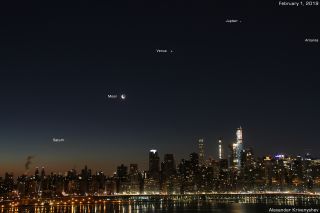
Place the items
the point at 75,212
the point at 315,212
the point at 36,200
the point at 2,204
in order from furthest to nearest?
the point at 36,200
the point at 2,204
the point at 75,212
the point at 315,212

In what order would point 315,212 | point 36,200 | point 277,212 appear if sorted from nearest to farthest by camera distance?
point 315,212 → point 277,212 → point 36,200

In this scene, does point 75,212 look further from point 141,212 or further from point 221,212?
point 221,212

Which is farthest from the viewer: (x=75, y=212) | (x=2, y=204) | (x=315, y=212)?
(x=2, y=204)

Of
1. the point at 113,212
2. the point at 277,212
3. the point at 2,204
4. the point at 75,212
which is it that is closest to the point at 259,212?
the point at 277,212

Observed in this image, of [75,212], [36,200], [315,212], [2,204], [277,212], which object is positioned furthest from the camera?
[36,200]

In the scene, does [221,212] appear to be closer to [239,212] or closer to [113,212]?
[239,212]

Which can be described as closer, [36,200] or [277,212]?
[277,212]

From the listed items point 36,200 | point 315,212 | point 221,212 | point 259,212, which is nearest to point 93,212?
point 221,212

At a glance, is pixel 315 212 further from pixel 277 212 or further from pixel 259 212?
pixel 259 212

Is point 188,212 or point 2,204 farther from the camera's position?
point 2,204
